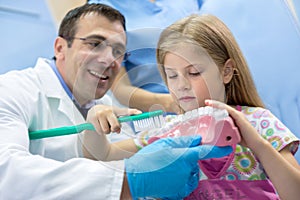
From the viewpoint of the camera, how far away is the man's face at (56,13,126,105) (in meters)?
0.86

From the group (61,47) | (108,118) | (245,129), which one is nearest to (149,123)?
(108,118)

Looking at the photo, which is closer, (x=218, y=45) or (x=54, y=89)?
(x=218, y=45)

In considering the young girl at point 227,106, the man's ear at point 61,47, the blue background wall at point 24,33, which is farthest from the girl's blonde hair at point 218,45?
the blue background wall at point 24,33

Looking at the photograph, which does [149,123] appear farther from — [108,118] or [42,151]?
[42,151]

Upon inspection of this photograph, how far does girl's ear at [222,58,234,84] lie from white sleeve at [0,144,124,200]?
301mm

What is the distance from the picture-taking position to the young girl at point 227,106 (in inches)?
32.3

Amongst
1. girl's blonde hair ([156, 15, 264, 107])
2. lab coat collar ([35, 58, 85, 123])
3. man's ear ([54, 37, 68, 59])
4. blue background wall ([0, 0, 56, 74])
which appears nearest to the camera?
girl's blonde hair ([156, 15, 264, 107])

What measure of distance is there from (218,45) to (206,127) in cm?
22

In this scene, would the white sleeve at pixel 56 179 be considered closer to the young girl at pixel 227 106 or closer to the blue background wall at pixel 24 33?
the young girl at pixel 227 106

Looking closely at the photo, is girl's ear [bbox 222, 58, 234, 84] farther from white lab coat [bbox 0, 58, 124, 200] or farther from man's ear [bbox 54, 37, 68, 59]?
man's ear [bbox 54, 37, 68, 59]

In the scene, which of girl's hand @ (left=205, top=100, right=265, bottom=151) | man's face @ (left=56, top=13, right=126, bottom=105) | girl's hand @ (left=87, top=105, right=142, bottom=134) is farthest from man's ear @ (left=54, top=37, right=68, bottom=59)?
girl's hand @ (left=205, top=100, right=265, bottom=151)

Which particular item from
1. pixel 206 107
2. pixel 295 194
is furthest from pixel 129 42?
pixel 295 194

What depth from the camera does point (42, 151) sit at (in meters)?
1.00

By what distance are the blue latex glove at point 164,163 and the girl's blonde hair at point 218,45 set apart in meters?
0.14
